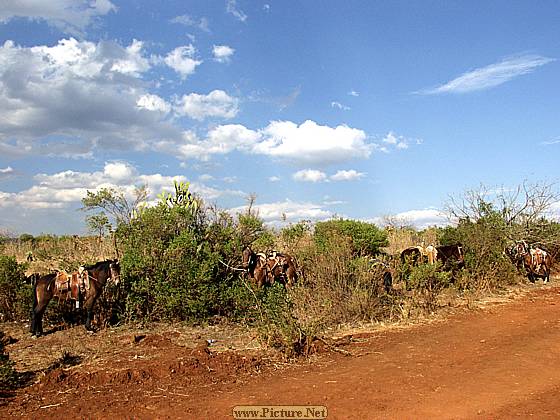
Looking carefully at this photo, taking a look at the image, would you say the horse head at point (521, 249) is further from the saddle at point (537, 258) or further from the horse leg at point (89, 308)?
the horse leg at point (89, 308)

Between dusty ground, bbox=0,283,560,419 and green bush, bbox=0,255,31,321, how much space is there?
6.50 ft

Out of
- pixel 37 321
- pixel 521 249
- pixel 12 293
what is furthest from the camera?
pixel 521 249

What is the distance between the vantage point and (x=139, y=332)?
10.1 meters

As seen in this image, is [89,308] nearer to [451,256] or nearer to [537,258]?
[451,256]

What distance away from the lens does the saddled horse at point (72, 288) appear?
405 inches

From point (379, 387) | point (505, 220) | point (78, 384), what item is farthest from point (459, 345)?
point (505, 220)

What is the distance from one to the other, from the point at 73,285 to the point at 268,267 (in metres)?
4.29

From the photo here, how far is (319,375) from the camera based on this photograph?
686 centimetres

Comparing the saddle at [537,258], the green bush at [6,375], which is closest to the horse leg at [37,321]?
the green bush at [6,375]

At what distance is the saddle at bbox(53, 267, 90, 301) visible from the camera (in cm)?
1033

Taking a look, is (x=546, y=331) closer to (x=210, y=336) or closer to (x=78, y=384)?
(x=210, y=336)

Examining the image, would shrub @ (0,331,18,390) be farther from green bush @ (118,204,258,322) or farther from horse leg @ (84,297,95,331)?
green bush @ (118,204,258,322)

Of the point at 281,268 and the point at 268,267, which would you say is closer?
the point at 268,267

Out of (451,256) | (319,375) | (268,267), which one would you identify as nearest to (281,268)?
(268,267)
